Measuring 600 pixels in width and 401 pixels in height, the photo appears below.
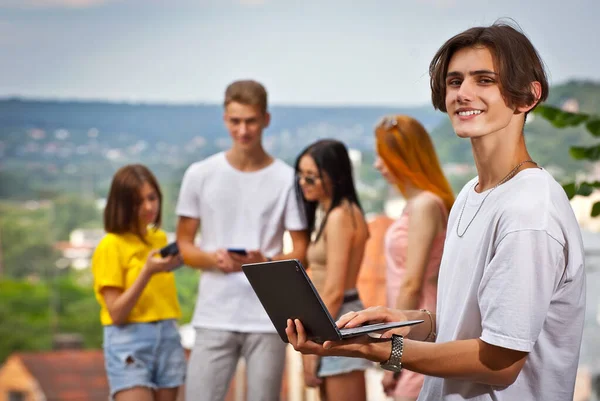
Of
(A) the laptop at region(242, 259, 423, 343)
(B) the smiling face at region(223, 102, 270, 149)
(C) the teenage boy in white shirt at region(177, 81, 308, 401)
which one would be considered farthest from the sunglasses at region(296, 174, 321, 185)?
(A) the laptop at region(242, 259, 423, 343)

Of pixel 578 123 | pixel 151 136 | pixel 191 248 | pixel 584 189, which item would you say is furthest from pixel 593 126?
pixel 151 136

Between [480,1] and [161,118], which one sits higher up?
[480,1]

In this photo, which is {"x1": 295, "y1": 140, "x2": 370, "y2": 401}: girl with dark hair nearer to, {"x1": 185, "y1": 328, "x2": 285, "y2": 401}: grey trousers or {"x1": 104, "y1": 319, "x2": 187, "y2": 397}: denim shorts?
{"x1": 185, "y1": 328, "x2": 285, "y2": 401}: grey trousers

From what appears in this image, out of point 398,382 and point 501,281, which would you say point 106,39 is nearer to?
point 398,382

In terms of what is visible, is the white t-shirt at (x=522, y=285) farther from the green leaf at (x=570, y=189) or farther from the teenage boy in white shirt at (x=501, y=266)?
the green leaf at (x=570, y=189)

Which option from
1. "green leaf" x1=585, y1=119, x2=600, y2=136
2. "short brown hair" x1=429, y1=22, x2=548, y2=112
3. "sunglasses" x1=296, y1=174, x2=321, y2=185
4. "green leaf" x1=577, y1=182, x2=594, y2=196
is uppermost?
"short brown hair" x1=429, y1=22, x2=548, y2=112

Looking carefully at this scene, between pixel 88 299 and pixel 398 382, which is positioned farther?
pixel 88 299

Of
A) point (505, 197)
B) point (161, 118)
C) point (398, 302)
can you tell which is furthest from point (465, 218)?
point (161, 118)

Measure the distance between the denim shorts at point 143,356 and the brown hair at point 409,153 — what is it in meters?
0.93

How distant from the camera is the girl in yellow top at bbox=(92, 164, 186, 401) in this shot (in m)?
3.16

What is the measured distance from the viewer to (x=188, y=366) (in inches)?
130

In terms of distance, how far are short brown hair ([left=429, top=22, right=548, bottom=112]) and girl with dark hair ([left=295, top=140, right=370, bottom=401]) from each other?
5.09 ft

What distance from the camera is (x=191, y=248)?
3.38 meters

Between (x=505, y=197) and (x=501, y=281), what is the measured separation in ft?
0.48
